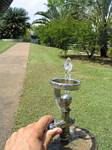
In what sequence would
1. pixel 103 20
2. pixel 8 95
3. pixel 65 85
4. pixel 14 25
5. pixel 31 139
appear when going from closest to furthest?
pixel 31 139, pixel 65 85, pixel 8 95, pixel 103 20, pixel 14 25

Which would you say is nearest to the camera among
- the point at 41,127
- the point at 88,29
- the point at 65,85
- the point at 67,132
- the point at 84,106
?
the point at 41,127

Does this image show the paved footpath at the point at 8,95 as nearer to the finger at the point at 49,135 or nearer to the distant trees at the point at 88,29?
the finger at the point at 49,135

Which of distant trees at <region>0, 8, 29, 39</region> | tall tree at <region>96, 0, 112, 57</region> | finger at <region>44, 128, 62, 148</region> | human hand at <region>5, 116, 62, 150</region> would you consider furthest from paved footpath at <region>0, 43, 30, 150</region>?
distant trees at <region>0, 8, 29, 39</region>

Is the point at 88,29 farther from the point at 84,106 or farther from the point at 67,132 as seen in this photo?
the point at 67,132

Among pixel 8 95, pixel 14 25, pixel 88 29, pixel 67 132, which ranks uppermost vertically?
pixel 88 29

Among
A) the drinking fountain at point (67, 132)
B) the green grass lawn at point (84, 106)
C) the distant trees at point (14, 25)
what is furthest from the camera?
the distant trees at point (14, 25)

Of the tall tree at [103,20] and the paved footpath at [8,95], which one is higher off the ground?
the tall tree at [103,20]

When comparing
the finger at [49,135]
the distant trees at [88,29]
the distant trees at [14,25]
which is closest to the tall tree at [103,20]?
the distant trees at [88,29]

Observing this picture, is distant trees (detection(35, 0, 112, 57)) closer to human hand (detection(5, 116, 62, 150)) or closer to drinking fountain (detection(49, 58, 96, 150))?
drinking fountain (detection(49, 58, 96, 150))

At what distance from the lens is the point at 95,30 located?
2238 centimetres

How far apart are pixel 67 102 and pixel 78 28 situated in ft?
64.0

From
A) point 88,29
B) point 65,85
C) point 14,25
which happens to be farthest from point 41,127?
point 14,25

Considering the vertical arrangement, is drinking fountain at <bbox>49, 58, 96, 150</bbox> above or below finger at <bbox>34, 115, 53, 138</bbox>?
below

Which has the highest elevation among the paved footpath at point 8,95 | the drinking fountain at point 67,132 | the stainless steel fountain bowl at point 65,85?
the stainless steel fountain bowl at point 65,85
